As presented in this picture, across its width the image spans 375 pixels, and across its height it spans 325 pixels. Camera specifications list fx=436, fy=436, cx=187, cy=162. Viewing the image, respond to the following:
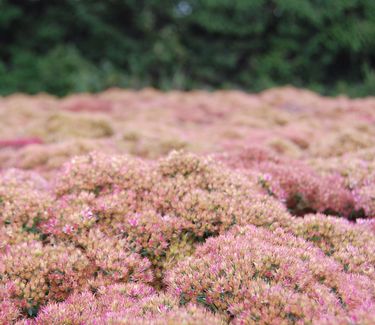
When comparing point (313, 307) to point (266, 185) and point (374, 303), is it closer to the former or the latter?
point (374, 303)

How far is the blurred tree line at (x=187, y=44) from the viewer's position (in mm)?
33906

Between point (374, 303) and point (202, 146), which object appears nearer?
point (374, 303)

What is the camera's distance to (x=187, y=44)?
3775cm

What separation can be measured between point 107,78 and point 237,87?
10.8 m

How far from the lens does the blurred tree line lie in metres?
33.9

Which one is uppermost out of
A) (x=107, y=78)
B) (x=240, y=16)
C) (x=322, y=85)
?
(x=240, y=16)

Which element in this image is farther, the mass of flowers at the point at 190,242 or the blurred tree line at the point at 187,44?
the blurred tree line at the point at 187,44

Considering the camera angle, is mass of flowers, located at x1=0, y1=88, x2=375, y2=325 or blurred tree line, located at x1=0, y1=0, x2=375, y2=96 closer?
mass of flowers, located at x1=0, y1=88, x2=375, y2=325

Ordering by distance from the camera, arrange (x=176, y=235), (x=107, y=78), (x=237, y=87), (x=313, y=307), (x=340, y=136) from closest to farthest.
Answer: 1. (x=313, y=307)
2. (x=176, y=235)
3. (x=340, y=136)
4. (x=107, y=78)
5. (x=237, y=87)

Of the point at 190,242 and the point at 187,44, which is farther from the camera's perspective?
the point at 187,44

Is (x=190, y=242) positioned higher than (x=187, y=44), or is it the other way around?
(x=190, y=242)

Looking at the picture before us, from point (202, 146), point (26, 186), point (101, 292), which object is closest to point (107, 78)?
point (202, 146)

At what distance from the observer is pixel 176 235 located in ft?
16.7

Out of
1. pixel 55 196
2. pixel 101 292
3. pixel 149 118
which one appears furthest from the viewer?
pixel 149 118
